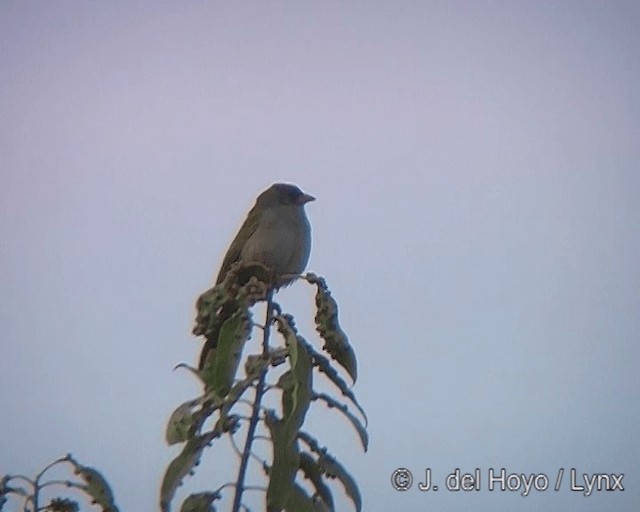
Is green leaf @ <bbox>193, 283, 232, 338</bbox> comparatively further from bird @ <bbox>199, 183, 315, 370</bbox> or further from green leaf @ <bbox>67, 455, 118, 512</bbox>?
bird @ <bbox>199, 183, 315, 370</bbox>

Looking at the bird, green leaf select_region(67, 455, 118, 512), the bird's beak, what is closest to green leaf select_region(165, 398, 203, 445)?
green leaf select_region(67, 455, 118, 512)

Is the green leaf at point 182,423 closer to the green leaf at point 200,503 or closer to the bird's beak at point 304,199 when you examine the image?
the green leaf at point 200,503

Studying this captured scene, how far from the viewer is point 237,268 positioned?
4.83 feet

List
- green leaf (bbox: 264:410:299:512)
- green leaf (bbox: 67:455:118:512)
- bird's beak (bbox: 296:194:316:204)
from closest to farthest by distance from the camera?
1. green leaf (bbox: 264:410:299:512)
2. green leaf (bbox: 67:455:118:512)
3. bird's beak (bbox: 296:194:316:204)

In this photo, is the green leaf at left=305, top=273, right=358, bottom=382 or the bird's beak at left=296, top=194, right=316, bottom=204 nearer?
the green leaf at left=305, top=273, right=358, bottom=382

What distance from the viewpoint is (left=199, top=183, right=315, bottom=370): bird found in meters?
2.00

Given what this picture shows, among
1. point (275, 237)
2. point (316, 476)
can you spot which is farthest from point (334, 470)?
point (275, 237)

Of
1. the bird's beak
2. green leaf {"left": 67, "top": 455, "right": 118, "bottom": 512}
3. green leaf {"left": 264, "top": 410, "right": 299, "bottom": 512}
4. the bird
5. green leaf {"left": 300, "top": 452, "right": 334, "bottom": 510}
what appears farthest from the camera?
the bird's beak

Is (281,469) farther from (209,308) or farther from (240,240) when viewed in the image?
(240,240)

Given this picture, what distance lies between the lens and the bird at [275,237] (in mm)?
2002

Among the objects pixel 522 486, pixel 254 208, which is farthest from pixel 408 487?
pixel 254 208

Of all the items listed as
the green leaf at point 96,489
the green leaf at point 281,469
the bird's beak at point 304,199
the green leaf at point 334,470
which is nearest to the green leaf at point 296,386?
the green leaf at point 281,469

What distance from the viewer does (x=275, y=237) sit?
2018mm

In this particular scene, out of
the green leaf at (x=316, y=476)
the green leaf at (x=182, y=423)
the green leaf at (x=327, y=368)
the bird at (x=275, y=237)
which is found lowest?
the green leaf at (x=316, y=476)
